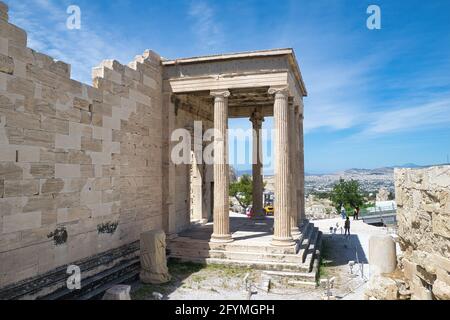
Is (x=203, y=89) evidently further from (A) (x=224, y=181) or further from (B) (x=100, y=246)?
(B) (x=100, y=246)

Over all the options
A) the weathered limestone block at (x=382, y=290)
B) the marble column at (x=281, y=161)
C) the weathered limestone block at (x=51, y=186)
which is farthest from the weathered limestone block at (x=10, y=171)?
the marble column at (x=281, y=161)

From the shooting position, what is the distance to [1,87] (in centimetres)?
787

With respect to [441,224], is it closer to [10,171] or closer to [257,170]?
[10,171]

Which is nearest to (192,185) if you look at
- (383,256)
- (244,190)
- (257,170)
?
(257,170)

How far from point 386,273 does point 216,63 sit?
963 cm

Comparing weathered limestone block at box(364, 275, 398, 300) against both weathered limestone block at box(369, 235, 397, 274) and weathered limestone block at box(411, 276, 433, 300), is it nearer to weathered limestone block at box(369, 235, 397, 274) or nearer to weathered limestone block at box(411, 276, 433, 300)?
weathered limestone block at box(411, 276, 433, 300)

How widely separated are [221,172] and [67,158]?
19.5 ft

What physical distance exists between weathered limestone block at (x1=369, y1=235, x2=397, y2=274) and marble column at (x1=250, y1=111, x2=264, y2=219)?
941cm

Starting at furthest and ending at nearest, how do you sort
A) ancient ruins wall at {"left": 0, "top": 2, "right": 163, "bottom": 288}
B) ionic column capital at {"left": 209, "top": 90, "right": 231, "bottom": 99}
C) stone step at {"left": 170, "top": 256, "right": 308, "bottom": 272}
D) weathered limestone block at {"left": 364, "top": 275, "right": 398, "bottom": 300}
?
1. ionic column capital at {"left": 209, "top": 90, "right": 231, "bottom": 99}
2. stone step at {"left": 170, "top": 256, "right": 308, "bottom": 272}
3. ancient ruins wall at {"left": 0, "top": 2, "right": 163, "bottom": 288}
4. weathered limestone block at {"left": 364, "top": 275, "right": 398, "bottom": 300}

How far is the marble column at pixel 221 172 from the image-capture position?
1372 cm

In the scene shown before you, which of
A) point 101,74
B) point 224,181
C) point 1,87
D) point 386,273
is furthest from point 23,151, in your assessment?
point 386,273

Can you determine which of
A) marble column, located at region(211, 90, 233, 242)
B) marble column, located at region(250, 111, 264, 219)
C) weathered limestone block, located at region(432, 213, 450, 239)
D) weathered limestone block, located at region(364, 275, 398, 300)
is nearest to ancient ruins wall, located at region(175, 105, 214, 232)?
marble column, located at region(250, 111, 264, 219)

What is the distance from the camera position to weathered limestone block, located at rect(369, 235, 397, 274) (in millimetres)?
10804

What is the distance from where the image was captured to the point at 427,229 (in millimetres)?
7273
